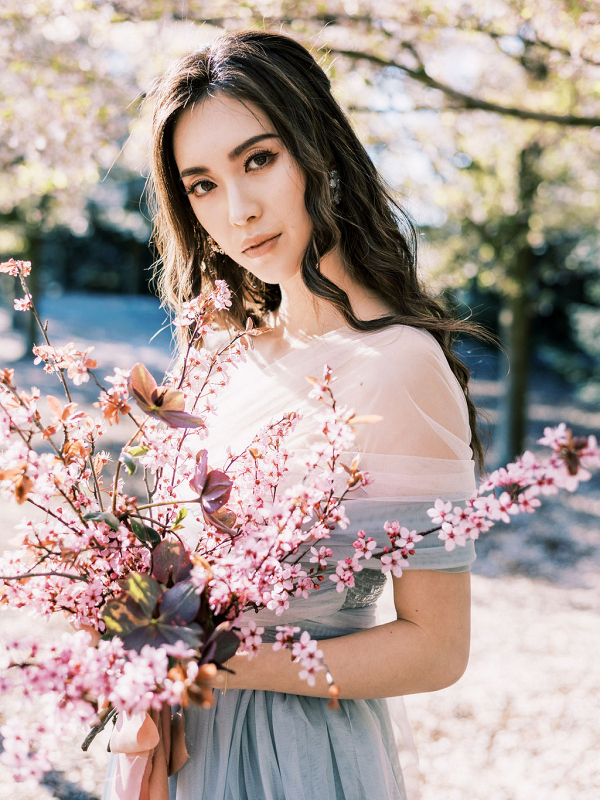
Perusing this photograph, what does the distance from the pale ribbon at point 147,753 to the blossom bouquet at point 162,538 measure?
9 cm

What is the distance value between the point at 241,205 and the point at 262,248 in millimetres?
116

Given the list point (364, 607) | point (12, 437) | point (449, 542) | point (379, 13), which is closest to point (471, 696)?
point (364, 607)

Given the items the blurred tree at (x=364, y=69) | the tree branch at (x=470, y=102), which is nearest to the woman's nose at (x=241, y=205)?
the blurred tree at (x=364, y=69)

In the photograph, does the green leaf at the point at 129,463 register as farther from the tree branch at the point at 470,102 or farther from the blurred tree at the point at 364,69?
the tree branch at the point at 470,102

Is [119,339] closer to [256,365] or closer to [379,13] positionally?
[379,13]

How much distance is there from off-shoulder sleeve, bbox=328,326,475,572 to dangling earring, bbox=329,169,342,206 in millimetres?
525

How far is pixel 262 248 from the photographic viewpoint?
151 centimetres

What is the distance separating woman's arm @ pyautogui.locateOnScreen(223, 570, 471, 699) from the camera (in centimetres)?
122

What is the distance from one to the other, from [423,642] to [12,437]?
32.7 inches

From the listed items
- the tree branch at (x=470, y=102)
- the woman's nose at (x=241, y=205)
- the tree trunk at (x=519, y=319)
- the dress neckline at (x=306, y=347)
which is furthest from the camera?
the tree trunk at (x=519, y=319)

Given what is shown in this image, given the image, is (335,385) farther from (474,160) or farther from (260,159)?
(474,160)

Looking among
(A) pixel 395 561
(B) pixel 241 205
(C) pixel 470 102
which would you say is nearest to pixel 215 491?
(A) pixel 395 561

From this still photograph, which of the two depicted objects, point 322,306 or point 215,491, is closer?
point 215,491

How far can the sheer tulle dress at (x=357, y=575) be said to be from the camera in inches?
51.1
